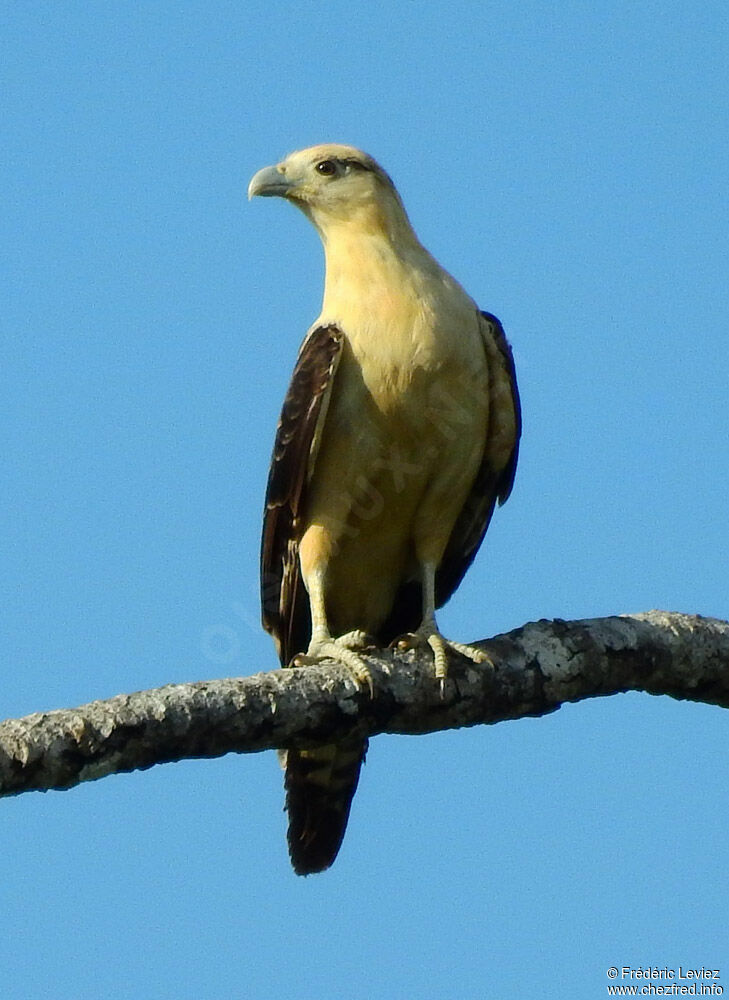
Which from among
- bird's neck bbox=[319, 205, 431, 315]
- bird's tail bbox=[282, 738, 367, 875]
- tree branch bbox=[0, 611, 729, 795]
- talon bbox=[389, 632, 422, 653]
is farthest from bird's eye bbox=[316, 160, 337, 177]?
bird's tail bbox=[282, 738, 367, 875]

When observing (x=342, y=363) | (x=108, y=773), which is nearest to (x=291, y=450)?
(x=342, y=363)

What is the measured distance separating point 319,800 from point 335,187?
2847mm

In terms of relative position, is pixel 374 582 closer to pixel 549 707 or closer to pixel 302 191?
pixel 549 707

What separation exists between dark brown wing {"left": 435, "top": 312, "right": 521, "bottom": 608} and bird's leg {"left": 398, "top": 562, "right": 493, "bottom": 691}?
33 cm

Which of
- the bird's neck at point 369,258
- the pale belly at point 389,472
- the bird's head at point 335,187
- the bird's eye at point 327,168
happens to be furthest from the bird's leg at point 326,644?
the bird's eye at point 327,168

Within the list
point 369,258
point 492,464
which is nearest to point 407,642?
point 492,464

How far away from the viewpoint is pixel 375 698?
4844 millimetres

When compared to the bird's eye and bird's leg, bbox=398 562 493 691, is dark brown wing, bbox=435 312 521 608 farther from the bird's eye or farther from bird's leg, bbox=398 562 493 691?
the bird's eye

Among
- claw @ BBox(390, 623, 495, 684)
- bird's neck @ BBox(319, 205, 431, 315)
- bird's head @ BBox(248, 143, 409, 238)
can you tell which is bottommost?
claw @ BBox(390, 623, 495, 684)

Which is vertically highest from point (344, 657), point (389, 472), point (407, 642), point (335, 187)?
point (335, 187)

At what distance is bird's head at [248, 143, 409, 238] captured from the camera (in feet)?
21.6

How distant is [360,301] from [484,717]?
1993 mm

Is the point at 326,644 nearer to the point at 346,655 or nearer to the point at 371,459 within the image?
the point at 346,655

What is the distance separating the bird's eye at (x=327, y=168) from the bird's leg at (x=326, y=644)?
197 centimetres
